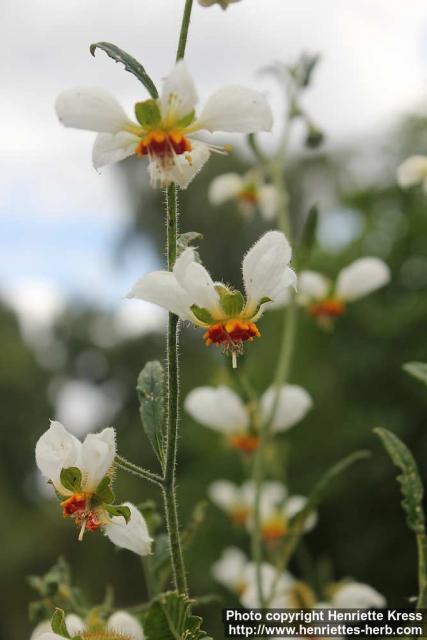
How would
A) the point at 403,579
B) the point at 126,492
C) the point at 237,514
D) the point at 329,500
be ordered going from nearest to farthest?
the point at 237,514 < the point at 403,579 < the point at 329,500 < the point at 126,492

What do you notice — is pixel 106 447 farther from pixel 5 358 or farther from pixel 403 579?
pixel 5 358

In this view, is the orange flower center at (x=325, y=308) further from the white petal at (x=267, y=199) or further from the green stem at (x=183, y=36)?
the green stem at (x=183, y=36)

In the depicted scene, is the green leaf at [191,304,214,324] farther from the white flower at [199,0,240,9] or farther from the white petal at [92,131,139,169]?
the white flower at [199,0,240,9]

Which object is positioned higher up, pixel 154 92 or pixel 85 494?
pixel 154 92

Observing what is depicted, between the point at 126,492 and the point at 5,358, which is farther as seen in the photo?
the point at 5,358

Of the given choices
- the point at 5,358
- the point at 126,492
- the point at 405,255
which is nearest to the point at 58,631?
the point at 405,255

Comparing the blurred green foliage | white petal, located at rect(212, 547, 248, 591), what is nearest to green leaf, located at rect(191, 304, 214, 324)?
white petal, located at rect(212, 547, 248, 591)
